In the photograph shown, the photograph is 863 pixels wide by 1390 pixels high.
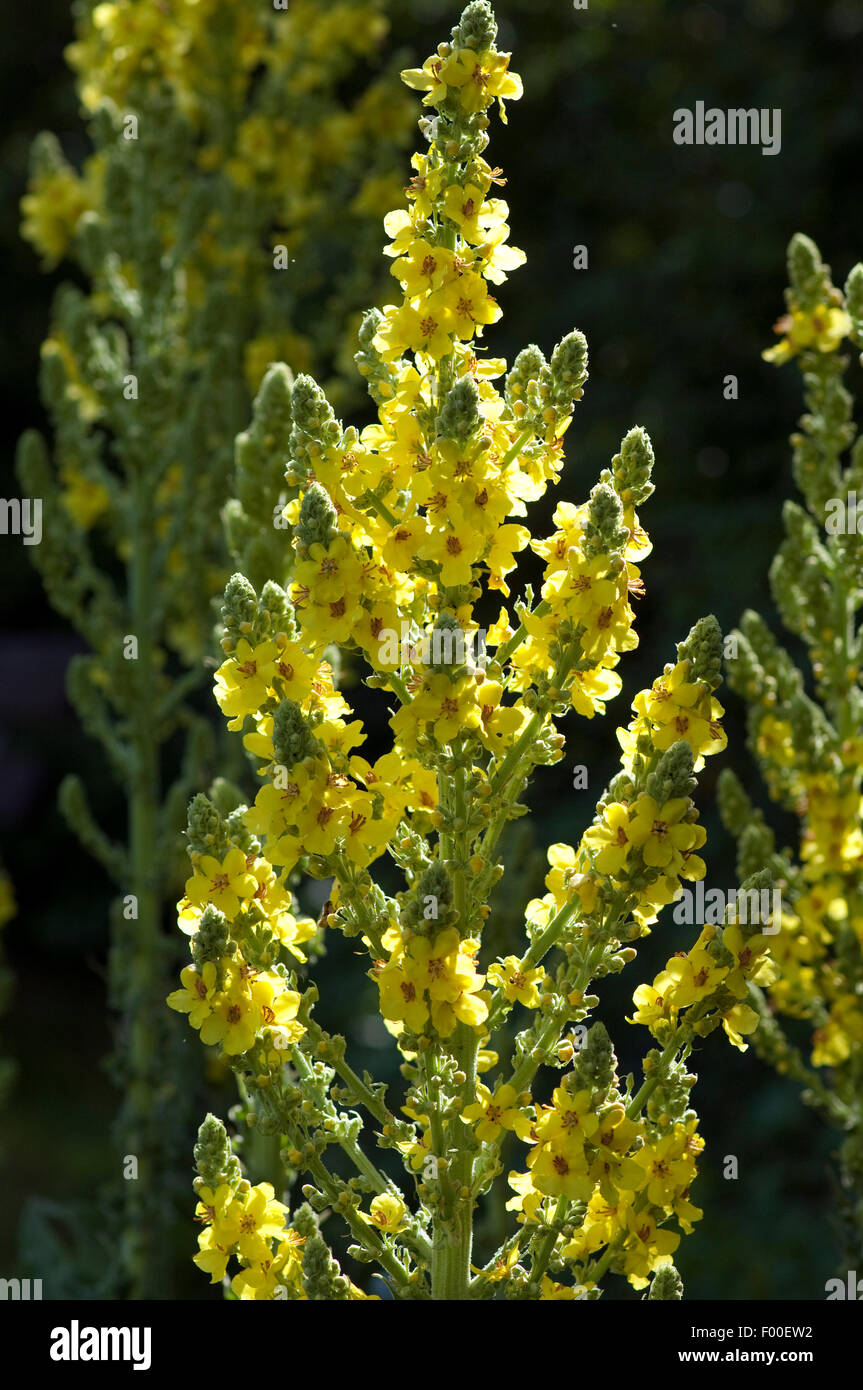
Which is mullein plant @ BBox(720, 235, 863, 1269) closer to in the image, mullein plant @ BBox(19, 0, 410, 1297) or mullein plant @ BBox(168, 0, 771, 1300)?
mullein plant @ BBox(168, 0, 771, 1300)

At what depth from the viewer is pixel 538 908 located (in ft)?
5.89

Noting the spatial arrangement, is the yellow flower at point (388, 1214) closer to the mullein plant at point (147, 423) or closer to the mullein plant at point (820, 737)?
the mullein plant at point (820, 737)

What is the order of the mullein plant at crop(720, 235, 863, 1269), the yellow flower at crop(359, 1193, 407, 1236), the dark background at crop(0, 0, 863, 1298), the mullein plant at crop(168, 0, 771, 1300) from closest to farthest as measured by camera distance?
the mullein plant at crop(168, 0, 771, 1300) → the yellow flower at crop(359, 1193, 407, 1236) → the mullein plant at crop(720, 235, 863, 1269) → the dark background at crop(0, 0, 863, 1298)

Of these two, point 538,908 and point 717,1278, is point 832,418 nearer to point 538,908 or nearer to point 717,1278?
point 538,908

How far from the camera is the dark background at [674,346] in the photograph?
524cm

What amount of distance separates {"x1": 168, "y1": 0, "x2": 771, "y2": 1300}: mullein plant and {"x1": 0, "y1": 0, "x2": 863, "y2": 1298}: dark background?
3.26 meters

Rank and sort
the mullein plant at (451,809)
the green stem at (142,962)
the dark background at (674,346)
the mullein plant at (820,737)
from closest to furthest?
the mullein plant at (451,809) < the mullein plant at (820,737) < the green stem at (142,962) < the dark background at (674,346)

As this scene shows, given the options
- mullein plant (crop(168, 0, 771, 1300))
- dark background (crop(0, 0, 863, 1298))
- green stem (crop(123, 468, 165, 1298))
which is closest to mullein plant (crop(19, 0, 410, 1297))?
green stem (crop(123, 468, 165, 1298))

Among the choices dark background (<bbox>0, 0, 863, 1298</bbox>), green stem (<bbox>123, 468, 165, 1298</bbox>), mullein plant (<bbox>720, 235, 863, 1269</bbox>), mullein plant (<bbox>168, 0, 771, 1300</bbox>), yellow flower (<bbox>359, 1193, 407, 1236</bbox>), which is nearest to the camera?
mullein plant (<bbox>168, 0, 771, 1300</bbox>)

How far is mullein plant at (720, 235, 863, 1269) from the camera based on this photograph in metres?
2.71

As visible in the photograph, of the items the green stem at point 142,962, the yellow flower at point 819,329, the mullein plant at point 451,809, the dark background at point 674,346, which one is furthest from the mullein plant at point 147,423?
the mullein plant at point 451,809

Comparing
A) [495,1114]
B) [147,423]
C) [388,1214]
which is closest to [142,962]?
[147,423]

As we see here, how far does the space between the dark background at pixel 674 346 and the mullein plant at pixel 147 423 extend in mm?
1315

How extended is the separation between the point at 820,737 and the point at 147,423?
226cm
